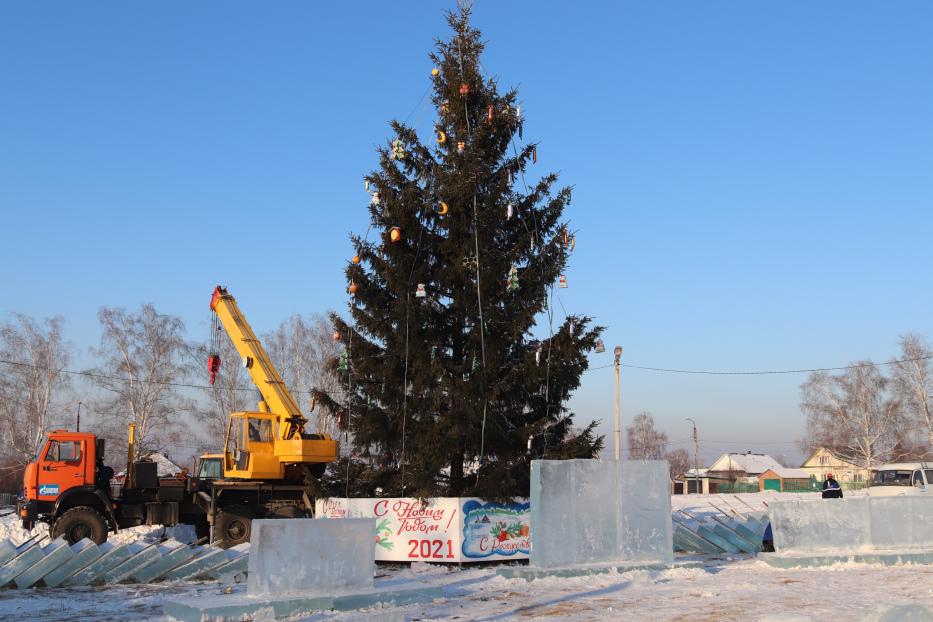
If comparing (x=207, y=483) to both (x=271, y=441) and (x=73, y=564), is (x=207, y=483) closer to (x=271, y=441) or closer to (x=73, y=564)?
(x=271, y=441)

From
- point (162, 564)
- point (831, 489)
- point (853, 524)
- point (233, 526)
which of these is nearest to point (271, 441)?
point (233, 526)

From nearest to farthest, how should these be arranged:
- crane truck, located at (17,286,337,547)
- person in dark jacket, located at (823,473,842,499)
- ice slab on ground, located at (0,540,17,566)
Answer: ice slab on ground, located at (0,540,17,566)
crane truck, located at (17,286,337,547)
person in dark jacket, located at (823,473,842,499)

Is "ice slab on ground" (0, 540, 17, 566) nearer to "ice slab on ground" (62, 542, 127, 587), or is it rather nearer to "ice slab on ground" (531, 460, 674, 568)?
"ice slab on ground" (62, 542, 127, 587)

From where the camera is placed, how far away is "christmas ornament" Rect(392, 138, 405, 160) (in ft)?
67.1

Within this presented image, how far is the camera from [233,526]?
2286cm

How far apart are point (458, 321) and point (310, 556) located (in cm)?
893

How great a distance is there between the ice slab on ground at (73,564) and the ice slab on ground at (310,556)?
558cm

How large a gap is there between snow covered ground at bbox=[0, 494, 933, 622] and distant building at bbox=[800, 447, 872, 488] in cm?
5565

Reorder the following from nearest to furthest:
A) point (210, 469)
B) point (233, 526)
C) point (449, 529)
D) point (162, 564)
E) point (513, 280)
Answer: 1. point (162, 564)
2. point (449, 529)
3. point (513, 280)
4. point (233, 526)
5. point (210, 469)

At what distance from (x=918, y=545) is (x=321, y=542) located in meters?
12.5

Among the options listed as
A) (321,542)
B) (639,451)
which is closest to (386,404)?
(321,542)

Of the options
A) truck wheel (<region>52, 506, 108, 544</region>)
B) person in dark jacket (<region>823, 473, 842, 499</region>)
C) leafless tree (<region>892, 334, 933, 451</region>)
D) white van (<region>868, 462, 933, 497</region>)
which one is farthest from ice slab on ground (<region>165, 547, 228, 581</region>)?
leafless tree (<region>892, 334, 933, 451</region>)

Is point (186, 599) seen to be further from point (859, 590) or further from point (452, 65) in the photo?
point (452, 65)

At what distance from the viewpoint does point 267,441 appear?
2392 cm
